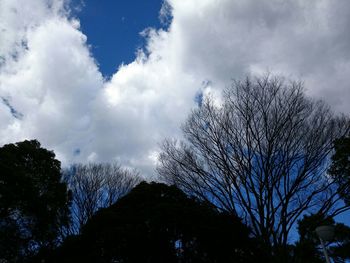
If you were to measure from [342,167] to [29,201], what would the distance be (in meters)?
→ 13.4

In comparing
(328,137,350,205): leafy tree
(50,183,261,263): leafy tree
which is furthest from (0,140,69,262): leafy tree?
(328,137,350,205): leafy tree

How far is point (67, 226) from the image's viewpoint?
15.7 meters

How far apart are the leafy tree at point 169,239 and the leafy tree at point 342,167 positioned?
3.45 meters

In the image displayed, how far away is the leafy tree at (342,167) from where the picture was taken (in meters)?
9.12

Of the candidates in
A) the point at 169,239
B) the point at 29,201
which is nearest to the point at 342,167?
the point at 169,239

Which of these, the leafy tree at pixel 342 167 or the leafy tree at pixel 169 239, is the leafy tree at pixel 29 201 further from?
the leafy tree at pixel 342 167

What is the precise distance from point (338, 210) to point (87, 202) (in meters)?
12.8

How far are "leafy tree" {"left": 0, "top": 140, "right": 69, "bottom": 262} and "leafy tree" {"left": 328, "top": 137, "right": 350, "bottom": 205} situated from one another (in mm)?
12042

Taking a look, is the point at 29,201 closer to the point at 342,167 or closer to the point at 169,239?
the point at 169,239

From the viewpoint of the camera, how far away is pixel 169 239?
35.0ft

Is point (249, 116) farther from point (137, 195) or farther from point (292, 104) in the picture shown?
point (137, 195)

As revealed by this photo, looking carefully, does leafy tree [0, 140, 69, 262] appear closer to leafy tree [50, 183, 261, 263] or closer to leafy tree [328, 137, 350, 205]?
leafy tree [50, 183, 261, 263]

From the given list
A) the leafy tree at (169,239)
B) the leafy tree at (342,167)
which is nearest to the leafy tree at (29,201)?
the leafy tree at (169,239)

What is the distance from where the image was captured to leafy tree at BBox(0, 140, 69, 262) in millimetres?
12891
